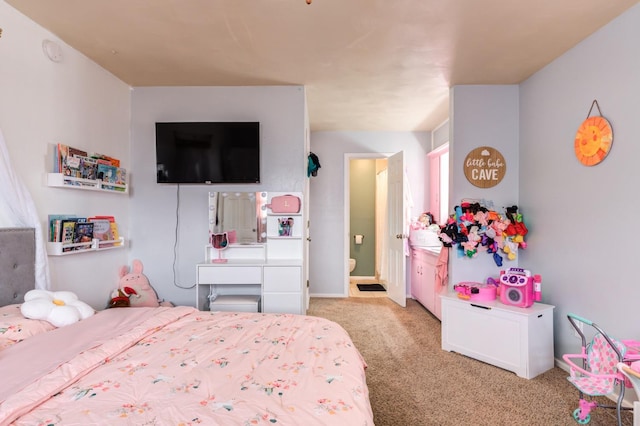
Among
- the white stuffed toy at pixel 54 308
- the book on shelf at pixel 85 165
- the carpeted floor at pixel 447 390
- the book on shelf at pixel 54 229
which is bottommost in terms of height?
the carpeted floor at pixel 447 390

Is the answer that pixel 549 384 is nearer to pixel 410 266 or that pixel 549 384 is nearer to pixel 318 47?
pixel 410 266

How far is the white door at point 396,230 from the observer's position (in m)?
4.43

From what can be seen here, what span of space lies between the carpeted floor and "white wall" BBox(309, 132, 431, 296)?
5.09 ft

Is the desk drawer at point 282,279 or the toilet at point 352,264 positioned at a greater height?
the desk drawer at point 282,279

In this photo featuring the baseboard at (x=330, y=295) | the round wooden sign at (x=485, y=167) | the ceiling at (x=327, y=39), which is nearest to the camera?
the ceiling at (x=327, y=39)

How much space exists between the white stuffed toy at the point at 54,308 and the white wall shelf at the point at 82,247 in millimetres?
479

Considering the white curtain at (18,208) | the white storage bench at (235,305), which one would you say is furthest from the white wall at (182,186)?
the white curtain at (18,208)

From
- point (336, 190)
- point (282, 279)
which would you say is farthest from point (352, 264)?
point (282, 279)

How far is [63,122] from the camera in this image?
2539 mm

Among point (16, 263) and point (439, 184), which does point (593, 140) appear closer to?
point (439, 184)

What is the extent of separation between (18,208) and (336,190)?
144 inches

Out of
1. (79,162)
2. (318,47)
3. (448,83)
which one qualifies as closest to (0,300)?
(79,162)

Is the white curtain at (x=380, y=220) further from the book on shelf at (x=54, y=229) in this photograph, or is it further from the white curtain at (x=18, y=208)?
the white curtain at (x=18, y=208)

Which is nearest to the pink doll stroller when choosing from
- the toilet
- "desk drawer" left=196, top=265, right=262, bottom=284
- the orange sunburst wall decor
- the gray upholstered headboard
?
the orange sunburst wall decor
